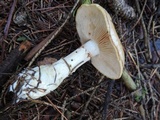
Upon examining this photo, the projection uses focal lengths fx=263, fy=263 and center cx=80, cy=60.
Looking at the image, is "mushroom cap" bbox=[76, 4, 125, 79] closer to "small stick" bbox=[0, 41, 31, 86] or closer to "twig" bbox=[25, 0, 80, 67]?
"twig" bbox=[25, 0, 80, 67]

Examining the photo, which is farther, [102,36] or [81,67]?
[81,67]

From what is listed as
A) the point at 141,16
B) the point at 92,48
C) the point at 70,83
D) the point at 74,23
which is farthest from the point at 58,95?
the point at 141,16

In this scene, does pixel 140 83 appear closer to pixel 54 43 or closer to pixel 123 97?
pixel 123 97

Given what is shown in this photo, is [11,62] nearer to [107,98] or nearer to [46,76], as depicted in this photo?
[46,76]

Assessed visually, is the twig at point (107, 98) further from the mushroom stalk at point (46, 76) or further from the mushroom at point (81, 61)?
the mushroom stalk at point (46, 76)

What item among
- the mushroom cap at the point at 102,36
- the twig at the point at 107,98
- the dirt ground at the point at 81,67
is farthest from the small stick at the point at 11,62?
the twig at the point at 107,98

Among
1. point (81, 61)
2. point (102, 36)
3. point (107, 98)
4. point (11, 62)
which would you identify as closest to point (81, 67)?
point (81, 61)

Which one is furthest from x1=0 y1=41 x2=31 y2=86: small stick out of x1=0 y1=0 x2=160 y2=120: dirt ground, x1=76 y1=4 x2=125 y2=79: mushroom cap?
x1=76 y1=4 x2=125 y2=79: mushroom cap
